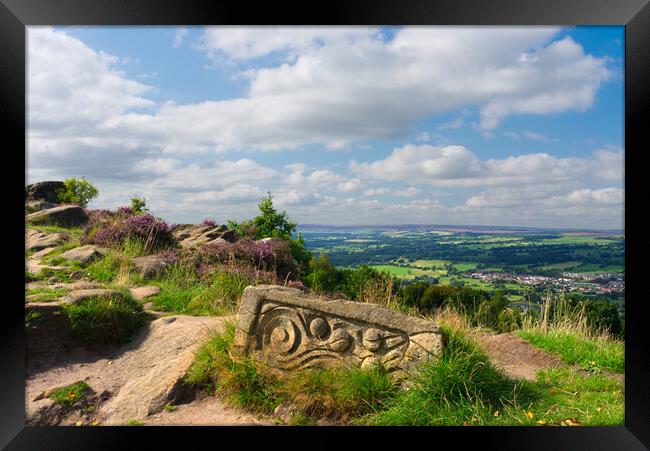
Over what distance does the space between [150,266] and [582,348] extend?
7.90 m

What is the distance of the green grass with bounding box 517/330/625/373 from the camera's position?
5969 mm

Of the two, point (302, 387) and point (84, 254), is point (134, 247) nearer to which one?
point (84, 254)

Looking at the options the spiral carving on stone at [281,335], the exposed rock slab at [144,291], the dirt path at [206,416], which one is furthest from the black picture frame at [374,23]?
the exposed rock slab at [144,291]

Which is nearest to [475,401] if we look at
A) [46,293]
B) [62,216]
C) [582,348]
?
[582,348]

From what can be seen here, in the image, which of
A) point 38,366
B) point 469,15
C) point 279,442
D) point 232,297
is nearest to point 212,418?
point 279,442

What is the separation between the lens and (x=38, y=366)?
18.5ft

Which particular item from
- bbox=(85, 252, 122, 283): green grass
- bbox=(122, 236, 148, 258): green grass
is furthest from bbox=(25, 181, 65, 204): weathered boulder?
bbox=(85, 252, 122, 283): green grass

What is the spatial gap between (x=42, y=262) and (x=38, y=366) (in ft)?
15.7

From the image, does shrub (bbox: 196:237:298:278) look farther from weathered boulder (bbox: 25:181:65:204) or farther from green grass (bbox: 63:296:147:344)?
weathered boulder (bbox: 25:181:65:204)

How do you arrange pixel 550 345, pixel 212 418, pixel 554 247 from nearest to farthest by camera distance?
1. pixel 212 418
2. pixel 550 345
3. pixel 554 247

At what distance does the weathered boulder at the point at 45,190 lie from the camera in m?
18.0

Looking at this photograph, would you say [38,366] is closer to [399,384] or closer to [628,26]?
[399,384]

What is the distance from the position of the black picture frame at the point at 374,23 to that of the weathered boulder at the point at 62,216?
40.5 ft

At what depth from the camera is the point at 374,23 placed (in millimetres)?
3742
